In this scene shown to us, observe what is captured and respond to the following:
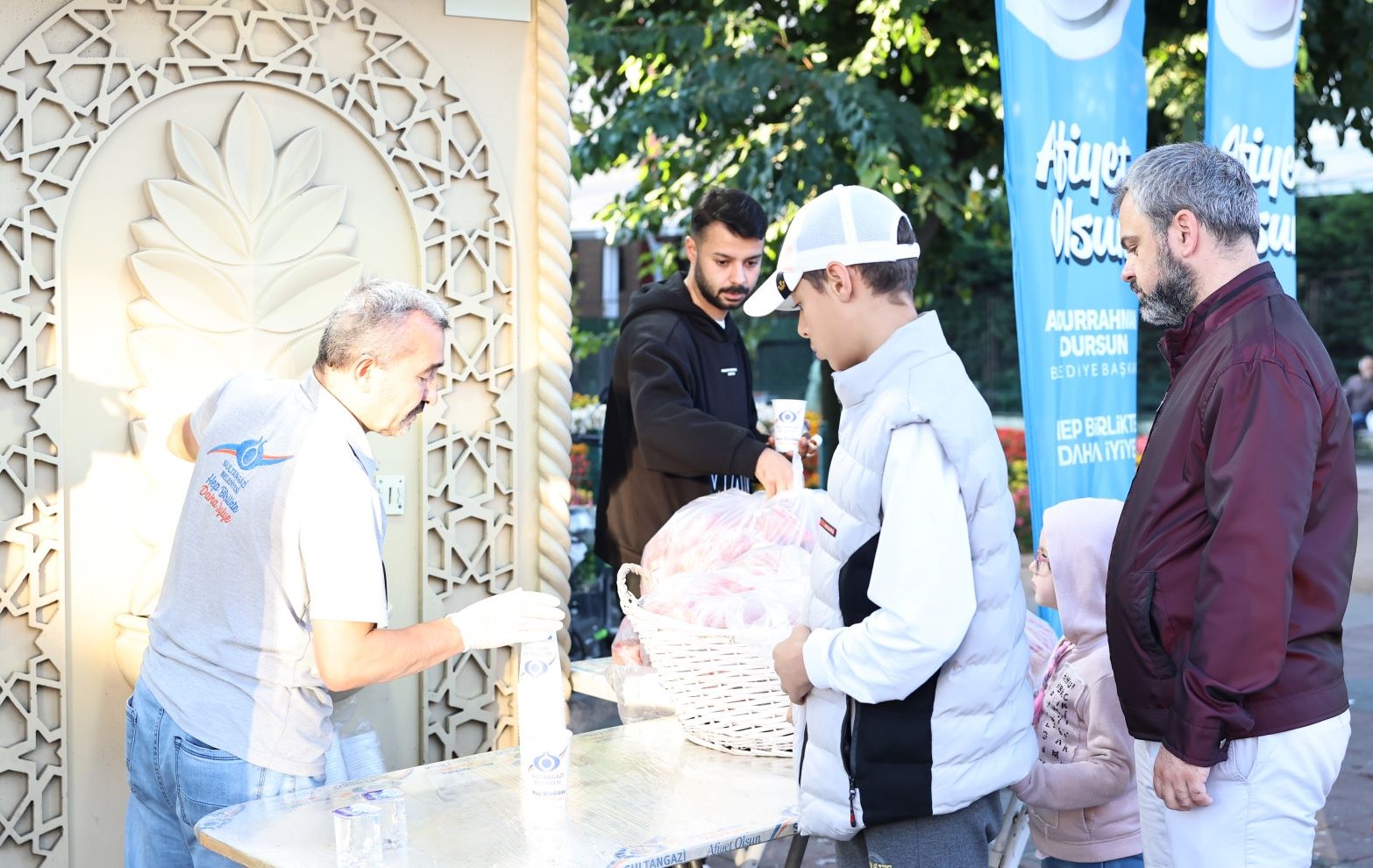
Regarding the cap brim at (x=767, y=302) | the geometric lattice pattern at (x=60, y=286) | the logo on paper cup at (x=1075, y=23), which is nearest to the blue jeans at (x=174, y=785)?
the geometric lattice pattern at (x=60, y=286)

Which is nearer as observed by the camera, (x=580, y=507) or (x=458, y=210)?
(x=458, y=210)

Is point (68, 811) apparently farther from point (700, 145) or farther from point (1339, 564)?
point (700, 145)

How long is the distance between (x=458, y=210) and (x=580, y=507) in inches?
128

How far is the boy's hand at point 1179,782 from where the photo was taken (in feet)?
6.98

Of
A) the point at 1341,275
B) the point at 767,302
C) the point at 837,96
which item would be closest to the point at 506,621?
the point at 767,302

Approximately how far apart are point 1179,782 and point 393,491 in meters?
2.20

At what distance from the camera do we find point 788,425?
3445 mm

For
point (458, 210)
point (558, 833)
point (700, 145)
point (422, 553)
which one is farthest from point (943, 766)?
point (700, 145)

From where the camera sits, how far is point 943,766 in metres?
2.08

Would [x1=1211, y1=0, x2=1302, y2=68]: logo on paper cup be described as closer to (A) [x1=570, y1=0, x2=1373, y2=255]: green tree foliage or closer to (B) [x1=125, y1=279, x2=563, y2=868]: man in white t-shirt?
(A) [x1=570, y1=0, x2=1373, y2=255]: green tree foliage

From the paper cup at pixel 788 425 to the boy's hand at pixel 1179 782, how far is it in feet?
4.66

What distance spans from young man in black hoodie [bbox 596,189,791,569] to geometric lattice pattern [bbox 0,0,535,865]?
330mm

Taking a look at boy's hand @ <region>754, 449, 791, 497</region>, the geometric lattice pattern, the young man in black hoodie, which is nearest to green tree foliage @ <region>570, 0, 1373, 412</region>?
the young man in black hoodie

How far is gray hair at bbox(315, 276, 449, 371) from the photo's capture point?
8.21 feet
